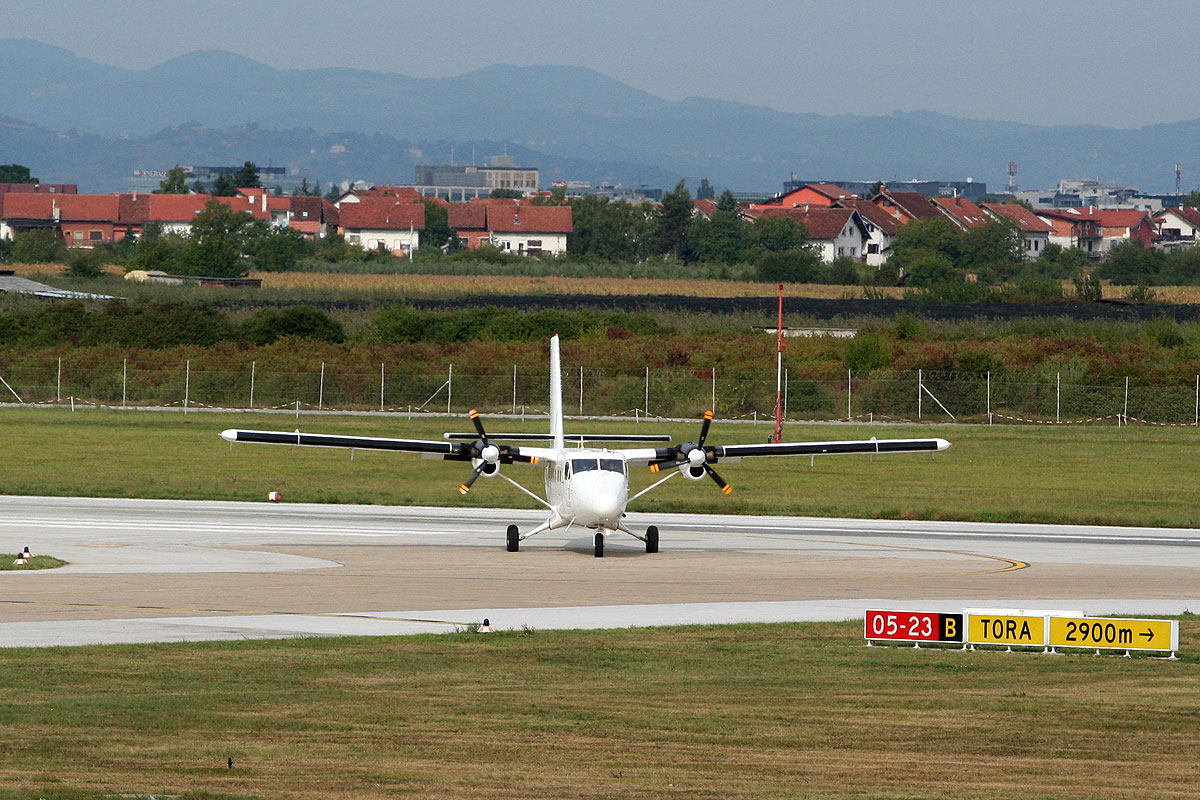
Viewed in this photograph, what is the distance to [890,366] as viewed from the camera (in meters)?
62.3

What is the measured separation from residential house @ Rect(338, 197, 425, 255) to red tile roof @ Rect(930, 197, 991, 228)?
213 feet

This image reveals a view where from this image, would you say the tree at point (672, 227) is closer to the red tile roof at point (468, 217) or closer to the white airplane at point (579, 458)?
the red tile roof at point (468, 217)

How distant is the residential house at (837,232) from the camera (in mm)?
153500

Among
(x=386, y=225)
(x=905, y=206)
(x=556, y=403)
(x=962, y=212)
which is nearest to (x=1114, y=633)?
(x=556, y=403)

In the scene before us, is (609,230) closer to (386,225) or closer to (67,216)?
(386,225)

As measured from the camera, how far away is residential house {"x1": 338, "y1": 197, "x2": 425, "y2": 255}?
550 feet

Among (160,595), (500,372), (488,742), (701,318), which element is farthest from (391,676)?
(701,318)

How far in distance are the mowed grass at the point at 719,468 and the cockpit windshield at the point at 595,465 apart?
1004 cm

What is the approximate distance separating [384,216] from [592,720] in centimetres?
15982

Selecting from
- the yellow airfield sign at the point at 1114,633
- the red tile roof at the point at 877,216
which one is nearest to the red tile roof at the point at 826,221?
the red tile roof at the point at 877,216

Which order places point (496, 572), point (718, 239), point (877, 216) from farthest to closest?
point (877, 216), point (718, 239), point (496, 572)

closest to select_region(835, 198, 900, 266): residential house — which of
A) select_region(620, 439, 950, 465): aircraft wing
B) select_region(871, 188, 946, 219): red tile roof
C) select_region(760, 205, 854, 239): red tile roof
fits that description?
select_region(760, 205, 854, 239): red tile roof

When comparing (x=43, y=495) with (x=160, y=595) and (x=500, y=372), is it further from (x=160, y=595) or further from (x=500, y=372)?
(x=500, y=372)

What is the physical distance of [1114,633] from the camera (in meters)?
17.7
